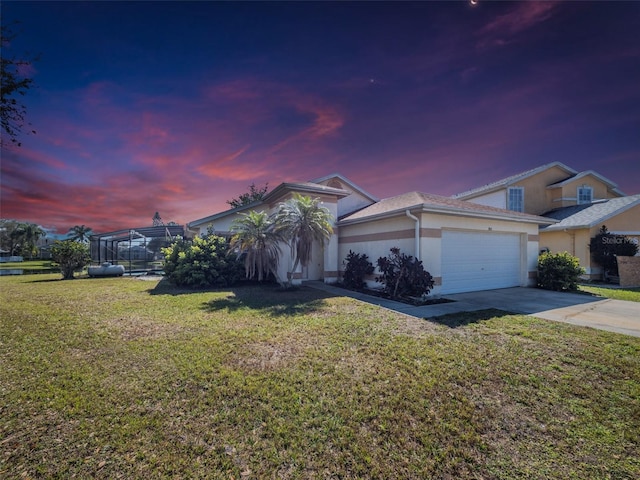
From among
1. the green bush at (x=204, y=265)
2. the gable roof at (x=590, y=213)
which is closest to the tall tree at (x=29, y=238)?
the green bush at (x=204, y=265)

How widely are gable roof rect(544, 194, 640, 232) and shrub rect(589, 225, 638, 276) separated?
3.05ft

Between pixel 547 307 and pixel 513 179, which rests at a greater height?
pixel 513 179

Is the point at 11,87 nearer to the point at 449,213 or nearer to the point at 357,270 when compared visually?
the point at 357,270

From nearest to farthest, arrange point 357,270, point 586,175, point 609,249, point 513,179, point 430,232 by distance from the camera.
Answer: point 430,232 < point 357,270 < point 609,249 < point 513,179 < point 586,175

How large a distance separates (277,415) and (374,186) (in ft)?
58.3

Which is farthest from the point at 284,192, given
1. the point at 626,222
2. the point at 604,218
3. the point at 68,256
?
the point at 626,222

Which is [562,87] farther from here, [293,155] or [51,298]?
[51,298]

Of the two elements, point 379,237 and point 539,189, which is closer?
point 379,237

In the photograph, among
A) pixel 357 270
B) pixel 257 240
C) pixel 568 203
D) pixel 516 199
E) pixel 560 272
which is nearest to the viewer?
pixel 257 240

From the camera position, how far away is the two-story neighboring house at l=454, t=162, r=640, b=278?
1547 cm

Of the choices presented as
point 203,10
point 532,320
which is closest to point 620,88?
point 532,320

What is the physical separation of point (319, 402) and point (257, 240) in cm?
877

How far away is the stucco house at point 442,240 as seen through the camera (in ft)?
33.4

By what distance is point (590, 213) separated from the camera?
16.6 m
